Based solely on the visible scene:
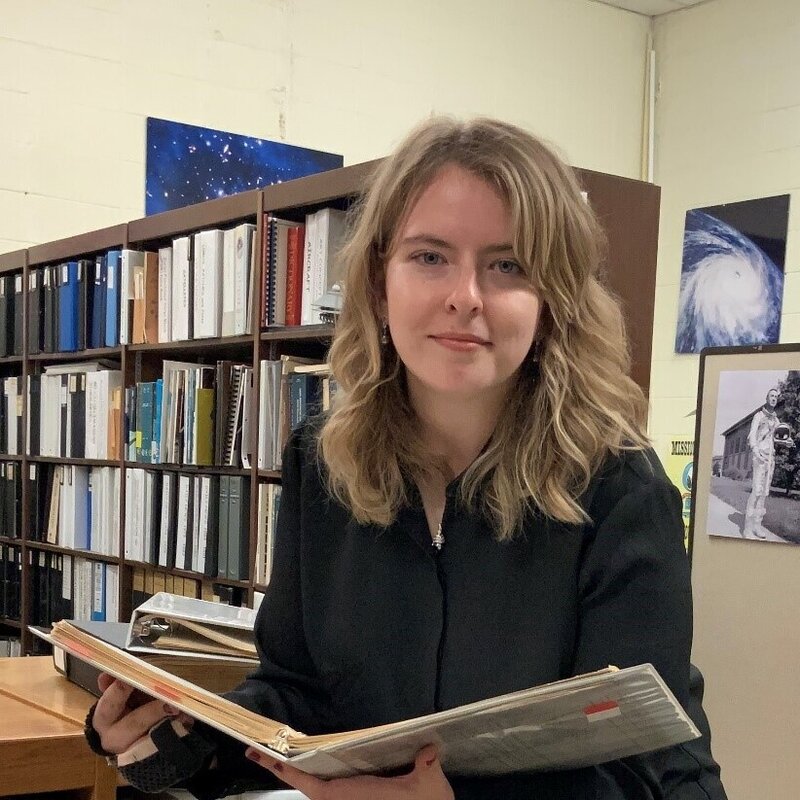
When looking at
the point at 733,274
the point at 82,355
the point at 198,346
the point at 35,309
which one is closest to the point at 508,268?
the point at 198,346

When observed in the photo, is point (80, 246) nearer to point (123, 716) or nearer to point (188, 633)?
point (188, 633)

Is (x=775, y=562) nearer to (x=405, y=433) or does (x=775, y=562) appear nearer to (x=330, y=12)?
(x=405, y=433)

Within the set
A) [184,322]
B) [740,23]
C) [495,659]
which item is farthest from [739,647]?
[740,23]

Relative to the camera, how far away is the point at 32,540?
3.94m

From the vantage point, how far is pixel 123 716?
118 centimetres

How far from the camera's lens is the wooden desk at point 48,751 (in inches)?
53.2

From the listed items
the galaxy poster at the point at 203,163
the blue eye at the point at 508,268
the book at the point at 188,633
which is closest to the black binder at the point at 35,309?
the galaxy poster at the point at 203,163

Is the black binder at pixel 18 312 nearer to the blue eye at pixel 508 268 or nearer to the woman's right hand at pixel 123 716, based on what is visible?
the woman's right hand at pixel 123 716

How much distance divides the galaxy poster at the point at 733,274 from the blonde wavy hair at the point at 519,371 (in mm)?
3663

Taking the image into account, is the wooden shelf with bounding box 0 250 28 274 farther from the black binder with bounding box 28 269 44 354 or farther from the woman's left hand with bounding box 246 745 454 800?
the woman's left hand with bounding box 246 745 454 800

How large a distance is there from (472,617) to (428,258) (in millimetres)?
411

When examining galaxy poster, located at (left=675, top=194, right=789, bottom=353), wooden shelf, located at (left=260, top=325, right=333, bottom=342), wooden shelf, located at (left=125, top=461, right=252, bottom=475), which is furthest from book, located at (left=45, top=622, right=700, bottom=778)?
galaxy poster, located at (left=675, top=194, right=789, bottom=353)

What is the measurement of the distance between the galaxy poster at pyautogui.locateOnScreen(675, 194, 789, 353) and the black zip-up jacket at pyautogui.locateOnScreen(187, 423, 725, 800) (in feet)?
12.4

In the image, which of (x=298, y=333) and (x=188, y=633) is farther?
(x=298, y=333)
